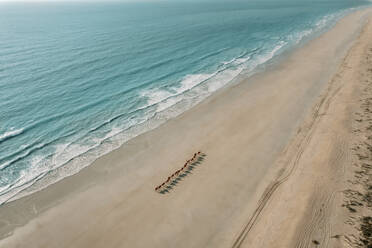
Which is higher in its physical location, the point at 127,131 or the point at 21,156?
the point at 21,156

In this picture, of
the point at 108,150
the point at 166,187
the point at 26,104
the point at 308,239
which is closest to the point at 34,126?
the point at 26,104

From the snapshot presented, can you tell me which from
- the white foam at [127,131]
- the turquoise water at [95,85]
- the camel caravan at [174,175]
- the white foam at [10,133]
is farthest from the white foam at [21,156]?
the camel caravan at [174,175]

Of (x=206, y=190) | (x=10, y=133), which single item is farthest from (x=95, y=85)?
(x=206, y=190)

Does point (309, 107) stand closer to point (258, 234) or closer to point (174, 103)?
point (174, 103)

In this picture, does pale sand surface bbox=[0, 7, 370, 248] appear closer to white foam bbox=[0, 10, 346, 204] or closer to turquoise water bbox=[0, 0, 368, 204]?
white foam bbox=[0, 10, 346, 204]

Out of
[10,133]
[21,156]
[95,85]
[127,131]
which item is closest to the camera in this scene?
[21,156]

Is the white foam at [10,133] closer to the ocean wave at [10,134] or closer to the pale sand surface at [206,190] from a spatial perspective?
the ocean wave at [10,134]

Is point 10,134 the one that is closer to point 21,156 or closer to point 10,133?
point 10,133
